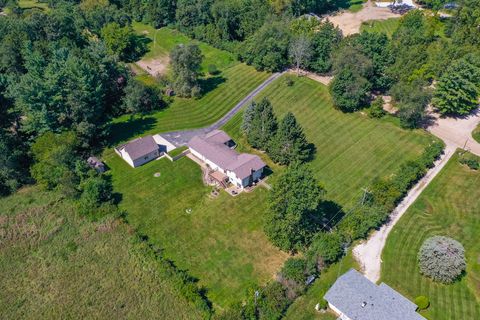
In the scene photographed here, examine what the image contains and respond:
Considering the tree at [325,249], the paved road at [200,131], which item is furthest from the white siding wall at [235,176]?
the tree at [325,249]

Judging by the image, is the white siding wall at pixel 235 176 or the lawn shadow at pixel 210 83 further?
the lawn shadow at pixel 210 83

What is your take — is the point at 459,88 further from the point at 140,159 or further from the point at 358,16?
the point at 140,159


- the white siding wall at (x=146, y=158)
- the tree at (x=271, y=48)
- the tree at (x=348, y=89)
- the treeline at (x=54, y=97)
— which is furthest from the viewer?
the tree at (x=271, y=48)

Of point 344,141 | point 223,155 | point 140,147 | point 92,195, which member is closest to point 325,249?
point 223,155

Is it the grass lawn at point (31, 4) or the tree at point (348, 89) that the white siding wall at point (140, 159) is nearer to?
the tree at point (348, 89)

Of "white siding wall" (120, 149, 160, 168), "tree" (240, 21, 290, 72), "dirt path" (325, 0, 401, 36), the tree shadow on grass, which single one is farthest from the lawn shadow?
"dirt path" (325, 0, 401, 36)

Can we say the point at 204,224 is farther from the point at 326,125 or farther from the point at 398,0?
the point at 398,0
